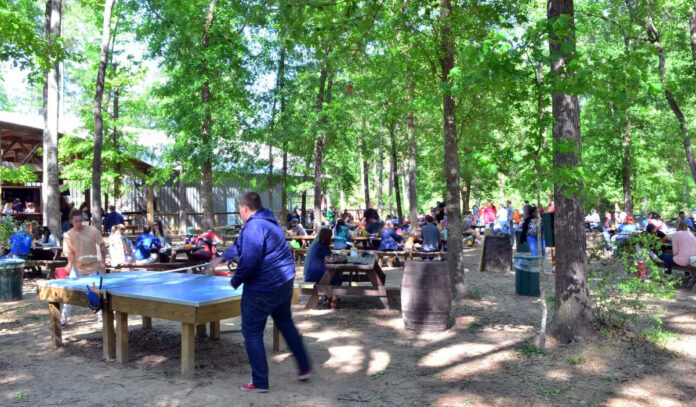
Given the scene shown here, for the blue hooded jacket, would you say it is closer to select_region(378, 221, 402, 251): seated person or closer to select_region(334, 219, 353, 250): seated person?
select_region(334, 219, 353, 250): seated person

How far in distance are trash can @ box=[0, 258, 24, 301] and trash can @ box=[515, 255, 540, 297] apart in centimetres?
902

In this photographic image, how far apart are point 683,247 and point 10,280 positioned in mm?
12250

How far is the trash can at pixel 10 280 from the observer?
1030 centimetres

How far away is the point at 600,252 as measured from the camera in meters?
7.73

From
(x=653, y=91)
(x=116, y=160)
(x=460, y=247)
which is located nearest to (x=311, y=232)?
(x=116, y=160)

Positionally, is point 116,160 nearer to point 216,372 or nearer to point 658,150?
point 216,372

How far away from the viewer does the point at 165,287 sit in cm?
621

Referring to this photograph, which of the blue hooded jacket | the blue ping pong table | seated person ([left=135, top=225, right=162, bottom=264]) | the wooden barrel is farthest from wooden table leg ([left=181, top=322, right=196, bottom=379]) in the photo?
seated person ([left=135, top=225, right=162, bottom=264])

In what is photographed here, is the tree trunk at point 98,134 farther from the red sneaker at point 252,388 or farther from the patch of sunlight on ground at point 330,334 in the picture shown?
the red sneaker at point 252,388

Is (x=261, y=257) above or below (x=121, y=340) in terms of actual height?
above

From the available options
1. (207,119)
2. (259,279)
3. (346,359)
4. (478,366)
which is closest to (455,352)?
(478,366)

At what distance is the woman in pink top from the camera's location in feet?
34.4

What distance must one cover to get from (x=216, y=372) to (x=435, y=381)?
7.21ft

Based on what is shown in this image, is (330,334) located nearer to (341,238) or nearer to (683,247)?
(341,238)
